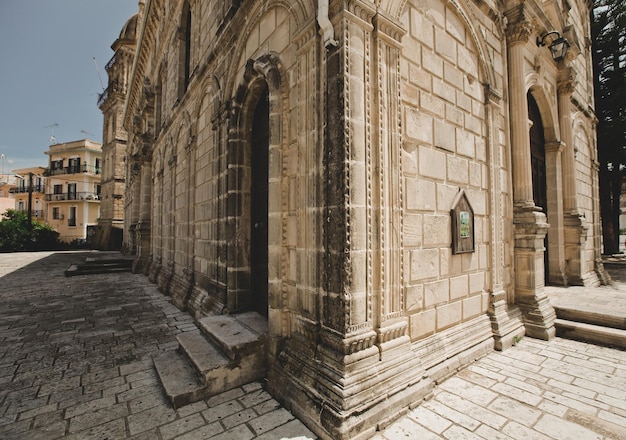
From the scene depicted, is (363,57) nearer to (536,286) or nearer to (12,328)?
(536,286)

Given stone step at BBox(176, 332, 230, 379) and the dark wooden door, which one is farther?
the dark wooden door

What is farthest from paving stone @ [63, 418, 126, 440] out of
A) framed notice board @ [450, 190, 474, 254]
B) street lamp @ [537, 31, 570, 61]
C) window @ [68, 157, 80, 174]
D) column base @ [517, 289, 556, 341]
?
window @ [68, 157, 80, 174]

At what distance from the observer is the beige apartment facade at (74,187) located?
36000 millimetres

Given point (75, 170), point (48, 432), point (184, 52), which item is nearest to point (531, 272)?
point (48, 432)

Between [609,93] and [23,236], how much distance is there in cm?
3631

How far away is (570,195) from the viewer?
6.97 m

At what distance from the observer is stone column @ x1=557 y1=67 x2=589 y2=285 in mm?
6691

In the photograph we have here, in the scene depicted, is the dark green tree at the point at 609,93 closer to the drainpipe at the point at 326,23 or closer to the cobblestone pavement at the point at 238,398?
the cobblestone pavement at the point at 238,398

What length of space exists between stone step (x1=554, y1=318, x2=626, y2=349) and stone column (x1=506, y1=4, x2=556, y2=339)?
16 centimetres

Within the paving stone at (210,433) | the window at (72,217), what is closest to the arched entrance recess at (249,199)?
the paving stone at (210,433)

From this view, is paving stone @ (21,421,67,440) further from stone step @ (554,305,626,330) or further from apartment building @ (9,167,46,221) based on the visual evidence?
apartment building @ (9,167,46,221)

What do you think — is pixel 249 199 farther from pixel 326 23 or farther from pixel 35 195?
pixel 35 195

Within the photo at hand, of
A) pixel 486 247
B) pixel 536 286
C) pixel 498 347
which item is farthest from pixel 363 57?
pixel 536 286

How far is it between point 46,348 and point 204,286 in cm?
231
